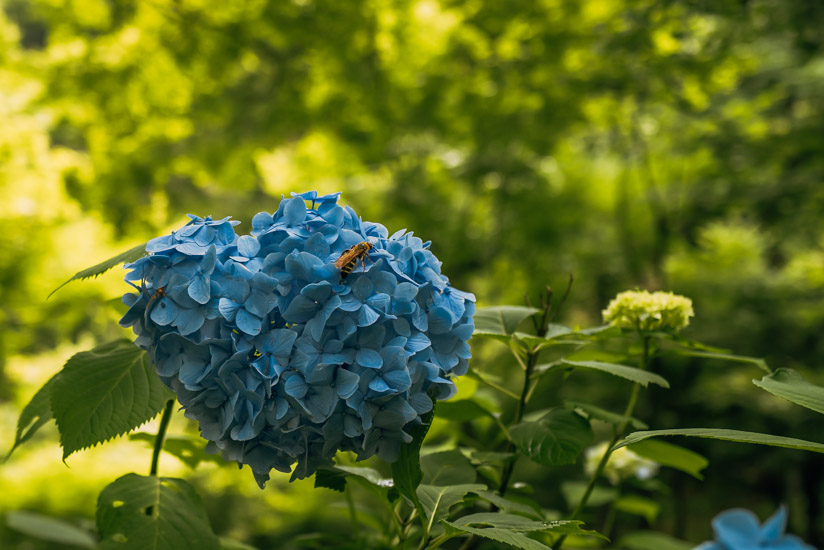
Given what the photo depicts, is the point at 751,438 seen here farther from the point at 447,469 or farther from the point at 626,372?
the point at 447,469

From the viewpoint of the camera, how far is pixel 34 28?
21250mm

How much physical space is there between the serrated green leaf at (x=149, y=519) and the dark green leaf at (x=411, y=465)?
12.7 inches

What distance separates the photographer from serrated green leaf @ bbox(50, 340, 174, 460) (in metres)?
0.92

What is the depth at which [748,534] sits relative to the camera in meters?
0.69

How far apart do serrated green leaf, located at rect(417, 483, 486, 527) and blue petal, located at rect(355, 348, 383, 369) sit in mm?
225

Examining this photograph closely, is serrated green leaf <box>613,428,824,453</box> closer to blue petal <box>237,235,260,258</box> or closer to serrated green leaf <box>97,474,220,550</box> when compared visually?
blue petal <box>237,235,260,258</box>

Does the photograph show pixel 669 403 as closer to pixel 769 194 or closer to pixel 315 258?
pixel 769 194

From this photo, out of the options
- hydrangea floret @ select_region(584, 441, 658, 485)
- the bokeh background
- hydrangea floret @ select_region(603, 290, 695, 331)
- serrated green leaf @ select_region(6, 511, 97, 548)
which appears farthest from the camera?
the bokeh background

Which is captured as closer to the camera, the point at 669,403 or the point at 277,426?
the point at 277,426

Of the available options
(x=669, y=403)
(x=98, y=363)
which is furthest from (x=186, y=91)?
(x=98, y=363)

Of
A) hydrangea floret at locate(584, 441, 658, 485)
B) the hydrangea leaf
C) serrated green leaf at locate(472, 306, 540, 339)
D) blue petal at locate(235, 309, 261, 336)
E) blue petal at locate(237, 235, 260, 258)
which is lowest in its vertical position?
the hydrangea leaf

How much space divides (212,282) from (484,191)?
4.12 metres

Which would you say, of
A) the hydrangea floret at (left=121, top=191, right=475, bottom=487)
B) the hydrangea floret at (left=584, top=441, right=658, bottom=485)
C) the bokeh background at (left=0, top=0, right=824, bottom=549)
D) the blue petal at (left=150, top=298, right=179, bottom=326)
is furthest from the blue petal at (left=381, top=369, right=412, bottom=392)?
the bokeh background at (left=0, top=0, right=824, bottom=549)

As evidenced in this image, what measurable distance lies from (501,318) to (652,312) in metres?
0.29
